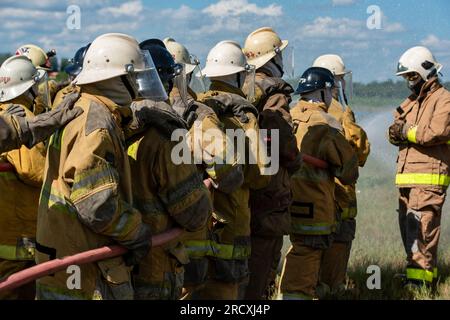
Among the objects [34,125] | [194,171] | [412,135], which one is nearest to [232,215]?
[194,171]

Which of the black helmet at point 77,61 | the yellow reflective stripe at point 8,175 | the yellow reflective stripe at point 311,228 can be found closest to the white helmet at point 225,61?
the black helmet at point 77,61

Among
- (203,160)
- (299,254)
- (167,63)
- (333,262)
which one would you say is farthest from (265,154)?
(333,262)

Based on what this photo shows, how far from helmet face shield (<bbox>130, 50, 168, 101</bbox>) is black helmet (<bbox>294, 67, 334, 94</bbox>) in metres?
2.93

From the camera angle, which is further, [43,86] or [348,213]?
[348,213]

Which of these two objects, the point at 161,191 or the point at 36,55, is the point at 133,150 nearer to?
the point at 161,191

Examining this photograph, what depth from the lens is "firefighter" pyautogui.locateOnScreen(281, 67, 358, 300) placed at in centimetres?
729

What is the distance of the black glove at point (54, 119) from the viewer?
4336 mm

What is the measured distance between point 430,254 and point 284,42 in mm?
2620

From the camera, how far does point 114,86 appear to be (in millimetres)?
4477

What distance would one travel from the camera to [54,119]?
4379 mm

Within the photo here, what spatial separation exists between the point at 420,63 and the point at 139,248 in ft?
16.0

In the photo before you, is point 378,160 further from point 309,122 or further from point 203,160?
point 203,160

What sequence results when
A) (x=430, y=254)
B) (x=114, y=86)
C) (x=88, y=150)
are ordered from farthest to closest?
(x=430, y=254) → (x=114, y=86) → (x=88, y=150)

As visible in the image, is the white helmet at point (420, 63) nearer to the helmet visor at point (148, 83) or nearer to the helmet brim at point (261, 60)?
the helmet brim at point (261, 60)
